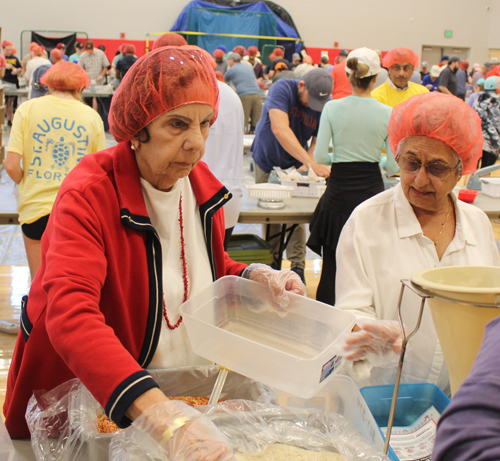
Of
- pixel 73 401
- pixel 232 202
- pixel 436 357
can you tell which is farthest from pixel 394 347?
pixel 232 202

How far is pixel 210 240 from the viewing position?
1353mm

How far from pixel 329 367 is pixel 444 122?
2.85ft

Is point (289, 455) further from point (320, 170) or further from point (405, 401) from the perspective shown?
point (320, 170)

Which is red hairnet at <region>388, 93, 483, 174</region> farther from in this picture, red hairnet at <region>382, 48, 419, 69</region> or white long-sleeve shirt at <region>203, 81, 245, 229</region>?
red hairnet at <region>382, 48, 419, 69</region>

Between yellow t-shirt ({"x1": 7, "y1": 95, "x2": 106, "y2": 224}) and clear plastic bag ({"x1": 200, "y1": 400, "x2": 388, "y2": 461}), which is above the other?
yellow t-shirt ({"x1": 7, "y1": 95, "x2": 106, "y2": 224})

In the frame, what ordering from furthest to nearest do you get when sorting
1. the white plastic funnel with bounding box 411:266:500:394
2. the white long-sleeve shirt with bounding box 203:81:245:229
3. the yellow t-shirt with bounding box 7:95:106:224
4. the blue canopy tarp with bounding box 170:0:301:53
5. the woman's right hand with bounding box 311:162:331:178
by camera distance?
the blue canopy tarp with bounding box 170:0:301:53
the woman's right hand with bounding box 311:162:331:178
the yellow t-shirt with bounding box 7:95:106:224
the white long-sleeve shirt with bounding box 203:81:245:229
the white plastic funnel with bounding box 411:266:500:394

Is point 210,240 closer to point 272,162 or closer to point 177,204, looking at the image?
point 177,204

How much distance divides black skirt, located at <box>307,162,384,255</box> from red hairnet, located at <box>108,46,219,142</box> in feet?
6.04

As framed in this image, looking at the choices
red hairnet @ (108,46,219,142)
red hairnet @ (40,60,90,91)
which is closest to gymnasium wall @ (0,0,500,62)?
red hairnet @ (40,60,90,91)

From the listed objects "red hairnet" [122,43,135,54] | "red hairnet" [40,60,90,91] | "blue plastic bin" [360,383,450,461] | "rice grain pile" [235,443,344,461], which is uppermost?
"red hairnet" [122,43,135,54]

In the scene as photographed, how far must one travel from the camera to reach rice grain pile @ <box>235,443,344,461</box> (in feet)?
2.97

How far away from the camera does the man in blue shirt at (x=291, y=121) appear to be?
322 cm

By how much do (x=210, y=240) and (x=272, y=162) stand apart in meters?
2.52

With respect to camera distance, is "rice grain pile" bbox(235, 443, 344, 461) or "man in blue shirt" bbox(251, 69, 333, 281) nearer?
"rice grain pile" bbox(235, 443, 344, 461)
